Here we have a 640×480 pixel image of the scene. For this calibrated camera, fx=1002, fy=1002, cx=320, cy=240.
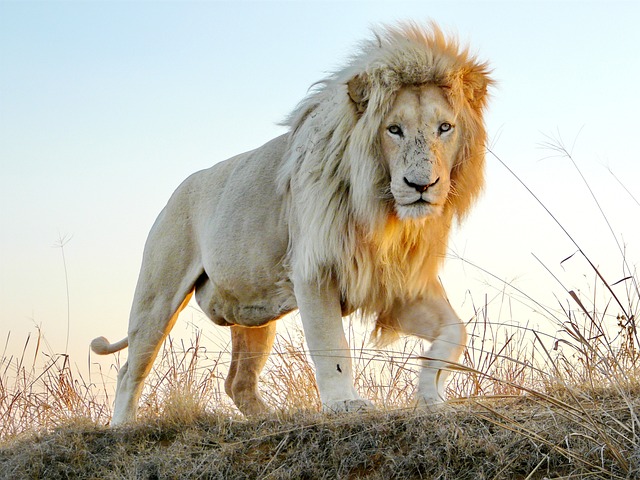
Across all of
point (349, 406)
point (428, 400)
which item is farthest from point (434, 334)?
point (349, 406)

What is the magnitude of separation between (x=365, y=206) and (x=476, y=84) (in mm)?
866

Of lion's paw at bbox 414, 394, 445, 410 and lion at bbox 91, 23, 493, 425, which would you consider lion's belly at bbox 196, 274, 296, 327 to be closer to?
lion at bbox 91, 23, 493, 425

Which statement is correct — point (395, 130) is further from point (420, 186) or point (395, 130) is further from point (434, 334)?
point (434, 334)

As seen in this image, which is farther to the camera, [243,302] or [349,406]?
[243,302]

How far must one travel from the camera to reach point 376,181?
190 inches

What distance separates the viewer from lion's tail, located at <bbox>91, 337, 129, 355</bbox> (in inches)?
276

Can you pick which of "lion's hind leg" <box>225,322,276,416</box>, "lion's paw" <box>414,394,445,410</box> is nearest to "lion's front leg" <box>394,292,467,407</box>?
"lion's paw" <box>414,394,445,410</box>

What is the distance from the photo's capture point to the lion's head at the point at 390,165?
470 centimetres

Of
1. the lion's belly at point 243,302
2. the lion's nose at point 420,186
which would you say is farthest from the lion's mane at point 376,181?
the lion's belly at point 243,302

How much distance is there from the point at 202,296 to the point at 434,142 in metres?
2.12

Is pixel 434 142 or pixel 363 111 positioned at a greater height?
pixel 363 111

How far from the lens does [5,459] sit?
516 cm

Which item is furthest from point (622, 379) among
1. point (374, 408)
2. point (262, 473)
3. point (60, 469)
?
point (60, 469)

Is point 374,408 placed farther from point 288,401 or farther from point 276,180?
point 276,180
